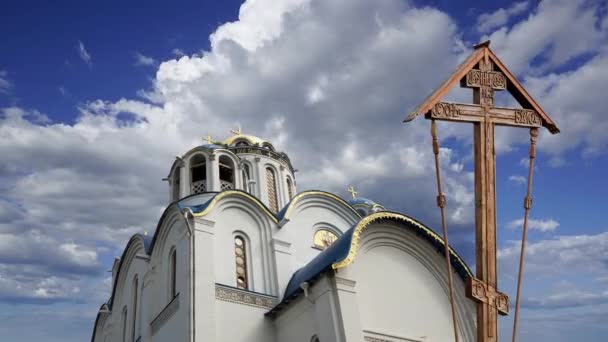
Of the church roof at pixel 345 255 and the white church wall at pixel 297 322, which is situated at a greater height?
the church roof at pixel 345 255

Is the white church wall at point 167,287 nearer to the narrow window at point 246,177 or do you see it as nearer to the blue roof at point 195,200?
the blue roof at point 195,200

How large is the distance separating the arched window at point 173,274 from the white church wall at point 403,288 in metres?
4.07

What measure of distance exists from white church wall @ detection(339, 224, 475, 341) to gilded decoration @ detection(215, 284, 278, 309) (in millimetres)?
2199

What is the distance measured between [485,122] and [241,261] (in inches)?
301

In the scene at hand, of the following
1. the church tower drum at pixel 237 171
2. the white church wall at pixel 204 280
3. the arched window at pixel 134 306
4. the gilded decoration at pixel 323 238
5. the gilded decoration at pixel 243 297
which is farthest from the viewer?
the church tower drum at pixel 237 171

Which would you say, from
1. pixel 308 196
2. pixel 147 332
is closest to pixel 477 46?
pixel 308 196

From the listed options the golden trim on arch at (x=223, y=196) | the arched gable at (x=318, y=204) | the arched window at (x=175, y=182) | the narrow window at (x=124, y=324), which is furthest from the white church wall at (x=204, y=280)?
the narrow window at (x=124, y=324)

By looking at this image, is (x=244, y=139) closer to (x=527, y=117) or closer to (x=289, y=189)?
(x=289, y=189)

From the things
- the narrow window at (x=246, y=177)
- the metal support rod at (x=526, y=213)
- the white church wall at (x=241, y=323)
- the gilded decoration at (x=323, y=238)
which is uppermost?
the narrow window at (x=246, y=177)

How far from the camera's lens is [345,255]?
34.4 feet

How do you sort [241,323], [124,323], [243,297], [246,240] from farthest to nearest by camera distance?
[124,323] → [246,240] → [243,297] → [241,323]

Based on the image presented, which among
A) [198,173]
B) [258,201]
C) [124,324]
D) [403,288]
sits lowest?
[403,288]

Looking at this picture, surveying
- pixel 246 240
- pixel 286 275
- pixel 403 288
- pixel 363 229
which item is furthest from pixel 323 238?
pixel 363 229

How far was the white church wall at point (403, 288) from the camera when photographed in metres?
11.2
